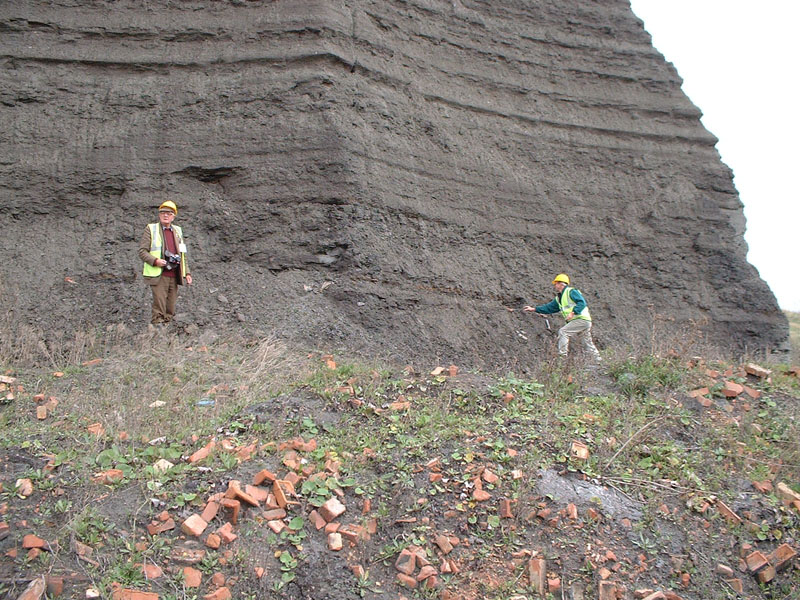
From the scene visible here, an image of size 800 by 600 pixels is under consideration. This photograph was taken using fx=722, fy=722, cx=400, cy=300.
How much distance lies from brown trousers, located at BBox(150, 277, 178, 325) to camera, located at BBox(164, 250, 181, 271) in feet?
0.55

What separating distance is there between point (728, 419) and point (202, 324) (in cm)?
539

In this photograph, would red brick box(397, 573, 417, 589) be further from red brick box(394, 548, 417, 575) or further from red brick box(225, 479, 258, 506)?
red brick box(225, 479, 258, 506)

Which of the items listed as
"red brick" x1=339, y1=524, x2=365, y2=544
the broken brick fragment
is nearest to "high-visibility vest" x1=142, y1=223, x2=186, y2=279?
"red brick" x1=339, y1=524, x2=365, y2=544

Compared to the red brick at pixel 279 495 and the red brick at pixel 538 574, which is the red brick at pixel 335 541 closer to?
the red brick at pixel 279 495

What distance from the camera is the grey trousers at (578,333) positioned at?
8.59m

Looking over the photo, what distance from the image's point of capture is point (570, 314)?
28.4ft

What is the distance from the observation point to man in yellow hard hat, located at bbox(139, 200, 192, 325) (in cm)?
737

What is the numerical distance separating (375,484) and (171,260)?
12.3 ft

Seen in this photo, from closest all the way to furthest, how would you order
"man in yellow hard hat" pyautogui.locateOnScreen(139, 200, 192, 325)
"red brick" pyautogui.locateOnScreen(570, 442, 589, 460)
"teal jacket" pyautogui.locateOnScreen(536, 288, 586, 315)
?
"red brick" pyautogui.locateOnScreen(570, 442, 589, 460)
"man in yellow hard hat" pyautogui.locateOnScreen(139, 200, 192, 325)
"teal jacket" pyautogui.locateOnScreen(536, 288, 586, 315)

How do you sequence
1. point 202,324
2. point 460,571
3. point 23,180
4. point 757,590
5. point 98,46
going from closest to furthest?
point 460,571 → point 757,590 → point 202,324 → point 23,180 → point 98,46

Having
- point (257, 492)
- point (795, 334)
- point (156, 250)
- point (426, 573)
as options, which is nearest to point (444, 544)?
point (426, 573)

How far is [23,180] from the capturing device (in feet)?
28.8

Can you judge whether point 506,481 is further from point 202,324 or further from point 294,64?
point 294,64

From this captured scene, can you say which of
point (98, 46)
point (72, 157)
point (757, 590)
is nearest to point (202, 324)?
point (72, 157)
